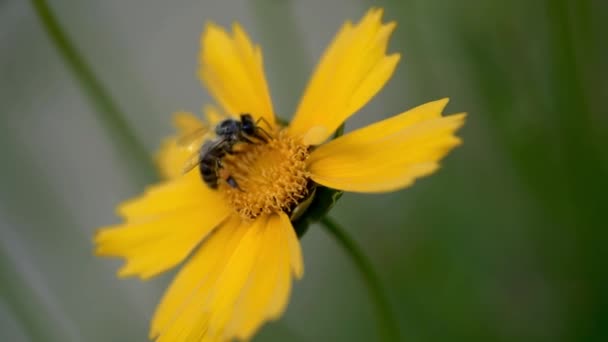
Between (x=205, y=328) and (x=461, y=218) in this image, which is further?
(x=461, y=218)

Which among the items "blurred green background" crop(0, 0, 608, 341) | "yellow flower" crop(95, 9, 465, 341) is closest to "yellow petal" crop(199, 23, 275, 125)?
"yellow flower" crop(95, 9, 465, 341)

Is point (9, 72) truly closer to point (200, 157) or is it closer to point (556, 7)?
point (200, 157)

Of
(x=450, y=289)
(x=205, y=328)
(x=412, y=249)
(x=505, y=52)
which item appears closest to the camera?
(x=205, y=328)

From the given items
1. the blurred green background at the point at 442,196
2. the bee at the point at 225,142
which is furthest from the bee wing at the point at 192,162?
the blurred green background at the point at 442,196

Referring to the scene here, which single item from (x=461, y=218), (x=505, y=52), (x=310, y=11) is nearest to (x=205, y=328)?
(x=505, y=52)

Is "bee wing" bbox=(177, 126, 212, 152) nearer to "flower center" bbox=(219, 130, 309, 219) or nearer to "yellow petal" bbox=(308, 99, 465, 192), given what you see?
"flower center" bbox=(219, 130, 309, 219)

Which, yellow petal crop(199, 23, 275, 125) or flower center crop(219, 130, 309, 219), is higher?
yellow petal crop(199, 23, 275, 125)
